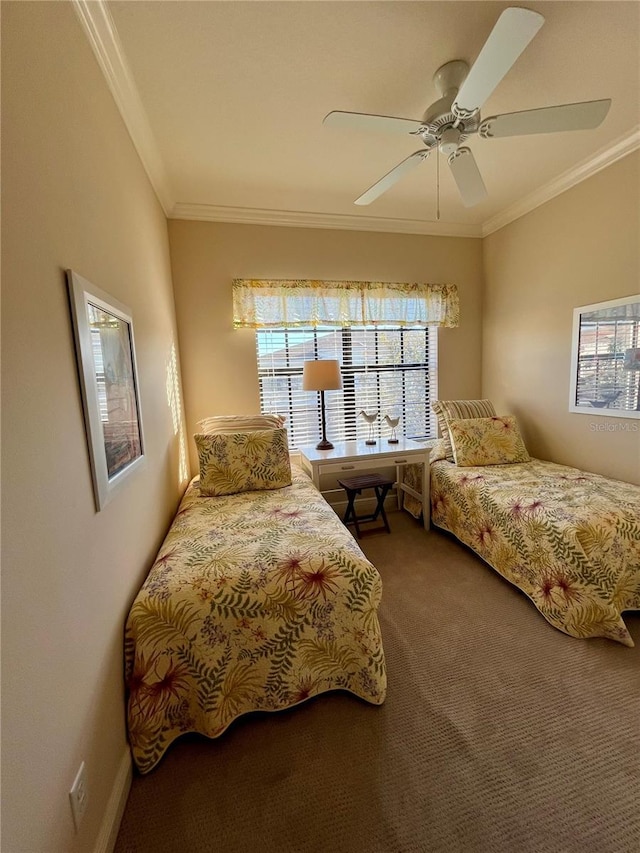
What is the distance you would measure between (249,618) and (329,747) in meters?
0.54

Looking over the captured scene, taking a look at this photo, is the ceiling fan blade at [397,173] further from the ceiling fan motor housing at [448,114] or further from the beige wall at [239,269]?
the beige wall at [239,269]

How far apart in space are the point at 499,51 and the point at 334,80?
804mm

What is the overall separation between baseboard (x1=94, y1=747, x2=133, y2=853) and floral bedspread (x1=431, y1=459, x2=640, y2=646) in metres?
1.99

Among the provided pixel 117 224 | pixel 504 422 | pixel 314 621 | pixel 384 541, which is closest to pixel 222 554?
pixel 314 621

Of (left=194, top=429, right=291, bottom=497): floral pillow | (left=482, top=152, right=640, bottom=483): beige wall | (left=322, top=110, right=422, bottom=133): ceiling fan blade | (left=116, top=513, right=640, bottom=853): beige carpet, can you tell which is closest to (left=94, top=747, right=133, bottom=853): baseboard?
(left=116, top=513, right=640, bottom=853): beige carpet

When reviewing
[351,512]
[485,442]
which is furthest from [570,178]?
[351,512]

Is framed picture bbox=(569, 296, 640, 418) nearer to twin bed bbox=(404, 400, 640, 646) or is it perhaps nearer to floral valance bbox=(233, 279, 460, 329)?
twin bed bbox=(404, 400, 640, 646)

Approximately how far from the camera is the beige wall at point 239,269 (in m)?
2.75

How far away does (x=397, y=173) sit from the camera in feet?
5.79

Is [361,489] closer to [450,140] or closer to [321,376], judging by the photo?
[321,376]

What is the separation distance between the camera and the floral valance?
9.36 feet

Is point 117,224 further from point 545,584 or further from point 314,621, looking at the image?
point 545,584

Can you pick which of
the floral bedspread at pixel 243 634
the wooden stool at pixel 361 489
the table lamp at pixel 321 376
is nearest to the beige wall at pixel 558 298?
the wooden stool at pixel 361 489

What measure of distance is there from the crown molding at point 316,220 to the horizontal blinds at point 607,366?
4.97 ft
